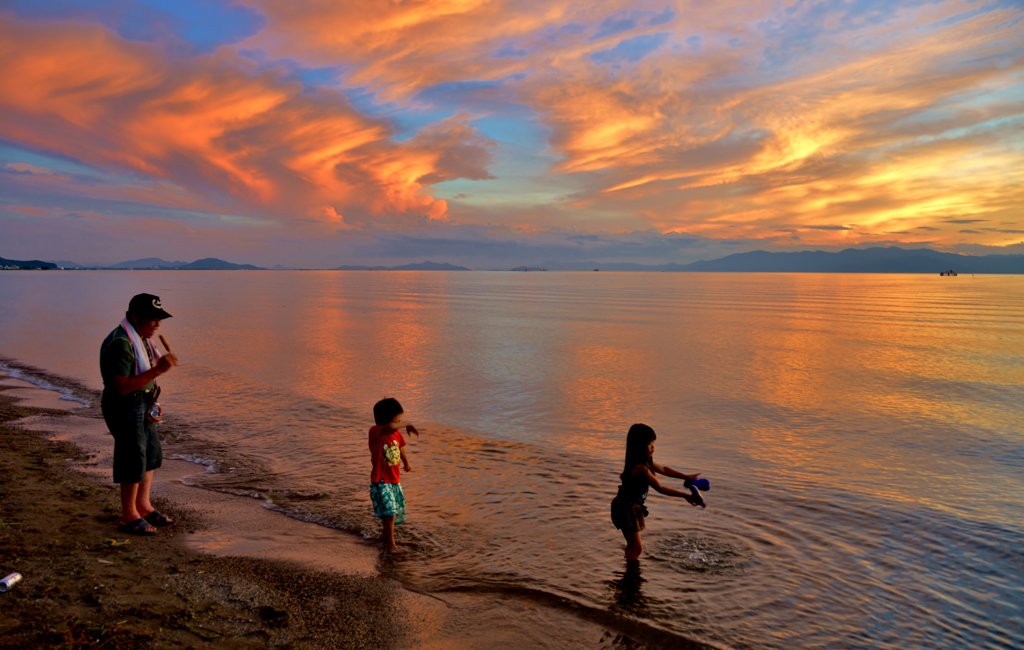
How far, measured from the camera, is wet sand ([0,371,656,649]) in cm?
468

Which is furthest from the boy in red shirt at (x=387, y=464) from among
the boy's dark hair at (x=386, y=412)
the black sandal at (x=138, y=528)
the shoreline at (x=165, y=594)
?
Answer: the black sandal at (x=138, y=528)

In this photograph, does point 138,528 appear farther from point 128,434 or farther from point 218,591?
point 218,591

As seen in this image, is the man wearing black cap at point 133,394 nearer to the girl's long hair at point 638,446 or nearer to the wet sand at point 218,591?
the wet sand at point 218,591

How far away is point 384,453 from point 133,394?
279cm

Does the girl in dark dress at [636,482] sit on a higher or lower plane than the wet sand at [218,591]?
higher

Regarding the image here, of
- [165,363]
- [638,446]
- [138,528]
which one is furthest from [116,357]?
[638,446]

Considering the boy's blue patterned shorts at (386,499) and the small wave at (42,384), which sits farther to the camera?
the small wave at (42,384)

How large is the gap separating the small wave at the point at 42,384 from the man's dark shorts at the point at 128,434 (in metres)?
11.0

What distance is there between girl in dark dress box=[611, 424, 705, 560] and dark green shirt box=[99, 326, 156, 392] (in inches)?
210

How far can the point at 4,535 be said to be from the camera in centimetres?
596

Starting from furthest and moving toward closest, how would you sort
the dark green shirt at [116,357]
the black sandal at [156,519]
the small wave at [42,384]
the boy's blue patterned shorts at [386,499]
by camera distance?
1. the small wave at [42,384]
2. the black sandal at [156,519]
3. the boy's blue patterned shorts at [386,499]
4. the dark green shirt at [116,357]

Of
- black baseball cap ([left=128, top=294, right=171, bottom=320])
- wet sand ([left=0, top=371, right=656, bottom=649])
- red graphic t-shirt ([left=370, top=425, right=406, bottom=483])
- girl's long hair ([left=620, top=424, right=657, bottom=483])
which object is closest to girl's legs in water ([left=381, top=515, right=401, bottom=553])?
wet sand ([left=0, top=371, right=656, bottom=649])

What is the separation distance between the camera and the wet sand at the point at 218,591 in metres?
4.68

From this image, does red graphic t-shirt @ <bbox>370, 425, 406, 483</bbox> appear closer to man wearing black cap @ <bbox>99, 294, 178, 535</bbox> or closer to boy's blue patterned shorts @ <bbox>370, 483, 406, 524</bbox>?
boy's blue patterned shorts @ <bbox>370, 483, 406, 524</bbox>
